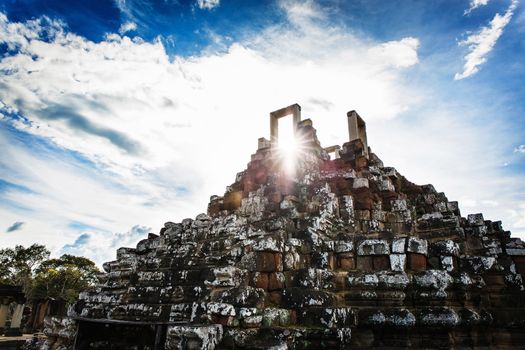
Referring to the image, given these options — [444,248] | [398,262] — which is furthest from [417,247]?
[444,248]

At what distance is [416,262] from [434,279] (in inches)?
17.7

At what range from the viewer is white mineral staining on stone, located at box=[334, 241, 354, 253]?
560 centimetres

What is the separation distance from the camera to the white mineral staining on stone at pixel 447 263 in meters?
5.07

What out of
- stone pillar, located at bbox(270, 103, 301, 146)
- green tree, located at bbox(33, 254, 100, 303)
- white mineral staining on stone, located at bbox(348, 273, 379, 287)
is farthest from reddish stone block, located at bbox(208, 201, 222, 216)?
green tree, located at bbox(33, 254, 100, 303)

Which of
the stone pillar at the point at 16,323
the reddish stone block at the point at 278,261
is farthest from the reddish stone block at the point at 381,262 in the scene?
the stone pillar at the point at 16,323

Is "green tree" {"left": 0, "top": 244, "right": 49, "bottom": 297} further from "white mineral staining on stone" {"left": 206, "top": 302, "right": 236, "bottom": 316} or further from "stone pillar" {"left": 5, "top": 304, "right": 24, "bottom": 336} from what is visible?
"white mineral staining on stone" {"left": 206, "top": 302, "right": 236, "bottom": 316}

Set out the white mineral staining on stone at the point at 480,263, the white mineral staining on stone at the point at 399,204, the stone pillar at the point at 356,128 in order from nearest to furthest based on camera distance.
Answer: the white mineral staining on stone at the point at 480,263 → the white mineral staining on stone at the point at 399,204 → the stone pillar at the point at 356,128

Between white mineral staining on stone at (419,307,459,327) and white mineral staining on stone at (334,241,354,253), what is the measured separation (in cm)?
151

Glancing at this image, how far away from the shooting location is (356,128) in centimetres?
880

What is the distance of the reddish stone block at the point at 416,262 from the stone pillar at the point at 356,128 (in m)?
3.77

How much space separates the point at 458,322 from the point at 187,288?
4.16 meters

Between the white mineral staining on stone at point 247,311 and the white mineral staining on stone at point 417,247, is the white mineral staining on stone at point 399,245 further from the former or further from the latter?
the white mineral staining on stone at point 247,311

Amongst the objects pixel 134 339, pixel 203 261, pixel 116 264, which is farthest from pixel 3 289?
pixel 134 339

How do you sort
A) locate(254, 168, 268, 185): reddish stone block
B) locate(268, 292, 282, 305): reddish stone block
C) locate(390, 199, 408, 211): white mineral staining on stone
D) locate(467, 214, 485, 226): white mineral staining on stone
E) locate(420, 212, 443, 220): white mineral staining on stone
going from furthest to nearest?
locate(254, 168, 268, 185): reddish stone block < locate(467, 214, 485, 226): white mineral staining on stone < locate(390, 199, 408, 211): white mineral staining on stone < locate(420, 212, 443, 220): white mineral staining on stone < locate(268, 292, 282, 305): reddish stone block
